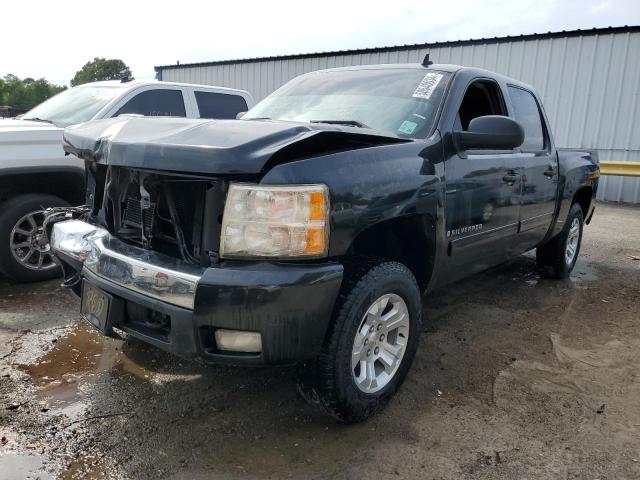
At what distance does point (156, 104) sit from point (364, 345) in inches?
172

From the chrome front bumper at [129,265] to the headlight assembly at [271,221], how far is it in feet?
0.69

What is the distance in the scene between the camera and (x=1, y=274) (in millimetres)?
4941

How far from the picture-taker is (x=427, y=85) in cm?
333

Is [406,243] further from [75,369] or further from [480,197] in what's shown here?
[75,369]

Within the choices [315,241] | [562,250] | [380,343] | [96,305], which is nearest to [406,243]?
[380,343]

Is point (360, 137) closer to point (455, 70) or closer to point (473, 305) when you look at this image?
point (455, 70)

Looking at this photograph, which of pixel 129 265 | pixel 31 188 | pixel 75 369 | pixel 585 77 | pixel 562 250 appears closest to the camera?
pixel 129 265

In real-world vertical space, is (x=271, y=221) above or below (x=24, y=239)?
above

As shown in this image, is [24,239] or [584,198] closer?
[24,239]

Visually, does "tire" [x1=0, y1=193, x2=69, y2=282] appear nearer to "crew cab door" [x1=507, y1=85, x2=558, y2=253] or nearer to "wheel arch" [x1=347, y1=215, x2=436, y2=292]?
"wheel arch" [x1=347, y1=215, x2=436, y2=292]

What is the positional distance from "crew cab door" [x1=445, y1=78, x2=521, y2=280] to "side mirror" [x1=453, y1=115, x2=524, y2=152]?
12 centimetres

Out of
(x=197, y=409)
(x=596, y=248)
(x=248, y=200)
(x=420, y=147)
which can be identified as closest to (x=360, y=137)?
(x=420, y=147)

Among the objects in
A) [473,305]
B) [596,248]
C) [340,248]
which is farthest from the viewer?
[596,248]

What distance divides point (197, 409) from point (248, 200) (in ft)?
4.06
